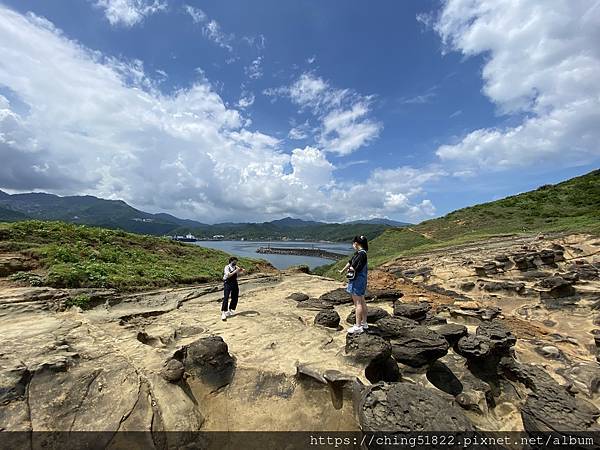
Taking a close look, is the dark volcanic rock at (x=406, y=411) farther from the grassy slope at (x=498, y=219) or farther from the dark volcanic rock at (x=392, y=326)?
the grassy slope at (x=498, y=219)

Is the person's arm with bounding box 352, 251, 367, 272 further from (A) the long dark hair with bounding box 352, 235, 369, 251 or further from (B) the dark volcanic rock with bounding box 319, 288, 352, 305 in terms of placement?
(B) the dark volcanic rock with bounding box 319, 288, 352, 305

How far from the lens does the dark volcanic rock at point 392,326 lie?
7.90 m

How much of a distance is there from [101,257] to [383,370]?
49.5 ft

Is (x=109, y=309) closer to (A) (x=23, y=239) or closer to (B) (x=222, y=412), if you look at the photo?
(B) (x=222, y=412)

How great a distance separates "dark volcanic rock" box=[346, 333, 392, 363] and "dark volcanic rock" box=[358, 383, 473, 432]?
4.55 ft

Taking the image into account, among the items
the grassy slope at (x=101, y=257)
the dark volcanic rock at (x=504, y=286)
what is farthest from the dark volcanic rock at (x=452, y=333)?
the grassy slope at (x=101, y=257)

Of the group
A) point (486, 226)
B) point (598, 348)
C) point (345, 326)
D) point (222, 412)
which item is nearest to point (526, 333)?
point (598, 348)

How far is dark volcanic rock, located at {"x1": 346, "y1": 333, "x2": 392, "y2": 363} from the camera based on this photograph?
6.47 meters

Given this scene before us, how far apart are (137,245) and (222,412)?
17298 millimetres

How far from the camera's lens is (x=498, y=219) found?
32.3 meters

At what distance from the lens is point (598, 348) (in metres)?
9.05

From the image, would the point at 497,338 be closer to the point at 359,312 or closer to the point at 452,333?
the point at 452,333

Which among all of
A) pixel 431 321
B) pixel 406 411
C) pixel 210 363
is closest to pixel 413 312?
pixel 431 321

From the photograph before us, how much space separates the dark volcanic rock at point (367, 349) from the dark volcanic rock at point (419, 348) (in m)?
0.47
